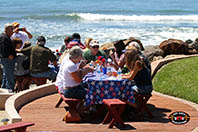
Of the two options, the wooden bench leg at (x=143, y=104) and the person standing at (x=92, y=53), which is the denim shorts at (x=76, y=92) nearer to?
the wooden bench leg at (x=143, y=104)

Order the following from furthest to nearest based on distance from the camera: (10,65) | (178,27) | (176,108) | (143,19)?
(143,19) → (178,27) → (10,65) → (176,108)

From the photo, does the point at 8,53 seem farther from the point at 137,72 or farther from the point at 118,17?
the point at 118,17

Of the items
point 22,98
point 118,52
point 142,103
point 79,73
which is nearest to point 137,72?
point 142,103

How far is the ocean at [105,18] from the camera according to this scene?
2922cm

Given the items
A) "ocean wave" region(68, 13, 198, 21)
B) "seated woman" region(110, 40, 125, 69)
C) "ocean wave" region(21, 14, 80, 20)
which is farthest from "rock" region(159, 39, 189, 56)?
"ocean wave" region(21, 14, 80, 20)

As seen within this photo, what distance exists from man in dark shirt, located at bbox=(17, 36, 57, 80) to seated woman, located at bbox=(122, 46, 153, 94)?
3003 mm

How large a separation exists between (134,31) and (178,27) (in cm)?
427

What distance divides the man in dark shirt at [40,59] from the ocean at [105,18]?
520 inches

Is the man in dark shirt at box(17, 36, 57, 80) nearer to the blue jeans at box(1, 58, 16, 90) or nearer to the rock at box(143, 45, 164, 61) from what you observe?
the blue jeans at box(1, 58, 16, 90)

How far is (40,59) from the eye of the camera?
1055cm

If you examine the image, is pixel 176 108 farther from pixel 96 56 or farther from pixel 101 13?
pixel 101 13

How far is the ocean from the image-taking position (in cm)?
2922

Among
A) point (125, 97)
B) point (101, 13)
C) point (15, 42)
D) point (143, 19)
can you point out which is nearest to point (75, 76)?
point (125, 97)

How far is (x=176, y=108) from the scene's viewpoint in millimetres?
9008
